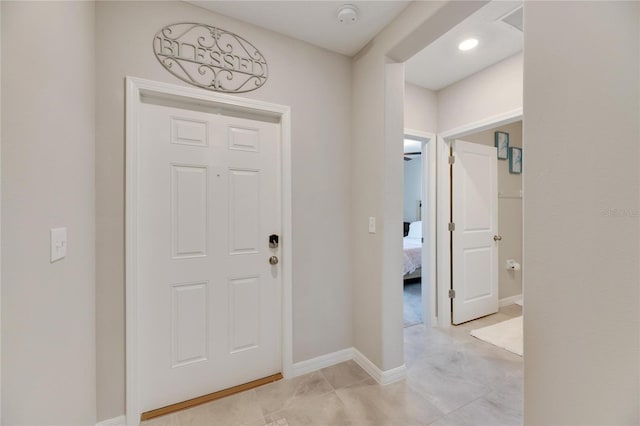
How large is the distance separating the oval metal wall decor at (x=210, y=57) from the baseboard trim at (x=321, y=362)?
78.6 inches

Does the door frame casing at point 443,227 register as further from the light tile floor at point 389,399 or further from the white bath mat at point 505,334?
the light tile floor at point 389,399

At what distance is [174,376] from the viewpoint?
1.59 metres

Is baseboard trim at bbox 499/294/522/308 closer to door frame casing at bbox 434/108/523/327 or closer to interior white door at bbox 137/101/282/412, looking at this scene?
door frame casing at bbox 434/108/523/327

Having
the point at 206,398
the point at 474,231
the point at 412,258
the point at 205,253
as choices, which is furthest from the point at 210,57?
the point at 412,258

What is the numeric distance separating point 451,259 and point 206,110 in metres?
2.72

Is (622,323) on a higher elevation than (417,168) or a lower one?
lower

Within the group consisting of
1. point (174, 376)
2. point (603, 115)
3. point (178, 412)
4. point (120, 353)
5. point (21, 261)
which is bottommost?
point (178, 412)

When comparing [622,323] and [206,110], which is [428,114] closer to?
[206,110]

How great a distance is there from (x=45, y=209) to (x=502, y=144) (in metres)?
4.05

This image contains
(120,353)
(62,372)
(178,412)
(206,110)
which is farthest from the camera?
(206,110)

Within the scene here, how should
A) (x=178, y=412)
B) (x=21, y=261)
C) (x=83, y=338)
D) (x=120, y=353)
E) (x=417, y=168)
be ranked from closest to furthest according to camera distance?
(x=21, y=261) → (x=83, y=338) → (x=120, y=353) → (x=178, y=412) → (x=417, y=168)

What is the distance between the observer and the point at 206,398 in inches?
64.2

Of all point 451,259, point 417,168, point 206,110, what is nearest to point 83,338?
point 206,110

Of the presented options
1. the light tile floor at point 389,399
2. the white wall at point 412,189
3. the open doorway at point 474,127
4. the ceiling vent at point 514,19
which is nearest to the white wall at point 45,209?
the light tile floor at point 389,399
